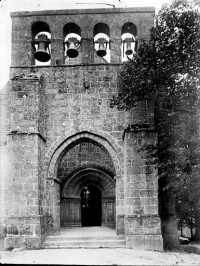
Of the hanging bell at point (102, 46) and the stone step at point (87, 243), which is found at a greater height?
the hanging bell at point (102, 46)

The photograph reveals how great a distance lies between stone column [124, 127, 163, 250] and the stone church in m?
0.03

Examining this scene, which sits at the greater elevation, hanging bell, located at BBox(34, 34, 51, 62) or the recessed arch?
hanging bell, located at BBox(34, 34, 51, 62)

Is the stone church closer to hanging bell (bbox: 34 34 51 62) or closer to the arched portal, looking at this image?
hanging bell (bbox: 34 34 51 62)

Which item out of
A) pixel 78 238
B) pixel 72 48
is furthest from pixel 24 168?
pixel 72 48

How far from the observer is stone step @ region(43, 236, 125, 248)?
9.80 m

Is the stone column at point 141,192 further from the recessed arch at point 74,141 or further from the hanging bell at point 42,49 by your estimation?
the hanging bell at point 42,49

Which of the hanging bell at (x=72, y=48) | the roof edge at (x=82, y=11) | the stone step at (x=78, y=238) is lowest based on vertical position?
the stone step at (x=78, y=238)

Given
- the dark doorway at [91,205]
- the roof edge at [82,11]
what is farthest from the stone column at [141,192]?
the dark doorway at [91,205]

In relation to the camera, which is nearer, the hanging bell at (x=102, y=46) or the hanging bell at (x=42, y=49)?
the hanging bell at (x=42, y=49)

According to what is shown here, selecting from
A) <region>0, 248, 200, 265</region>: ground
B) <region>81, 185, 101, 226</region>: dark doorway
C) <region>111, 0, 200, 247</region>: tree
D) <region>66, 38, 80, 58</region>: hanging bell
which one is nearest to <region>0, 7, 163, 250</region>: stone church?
<region>66, 38, 80, 58</region>: hanging bell

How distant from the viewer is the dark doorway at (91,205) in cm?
1587

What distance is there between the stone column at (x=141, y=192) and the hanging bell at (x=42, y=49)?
3616mm

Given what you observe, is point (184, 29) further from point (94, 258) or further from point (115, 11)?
point (94, 258)

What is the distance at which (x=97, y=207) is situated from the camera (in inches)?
628
